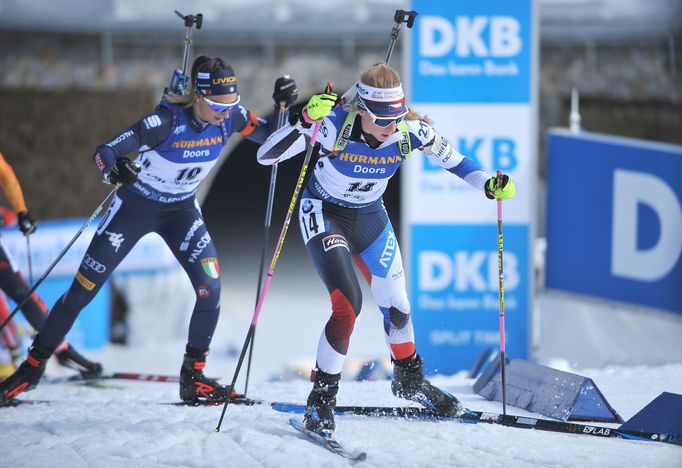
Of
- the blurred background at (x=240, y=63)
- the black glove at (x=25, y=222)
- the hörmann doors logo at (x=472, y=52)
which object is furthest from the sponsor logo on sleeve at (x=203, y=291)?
the blurred background at (x=240, y=63)

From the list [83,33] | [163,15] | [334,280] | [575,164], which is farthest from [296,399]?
[83,33]

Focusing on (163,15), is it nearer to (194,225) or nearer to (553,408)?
(194,225)

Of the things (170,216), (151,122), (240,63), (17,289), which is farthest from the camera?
Result: (240,63)

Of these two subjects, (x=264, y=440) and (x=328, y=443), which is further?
(x=264, y=440)

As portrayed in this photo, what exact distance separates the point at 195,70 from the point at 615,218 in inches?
192

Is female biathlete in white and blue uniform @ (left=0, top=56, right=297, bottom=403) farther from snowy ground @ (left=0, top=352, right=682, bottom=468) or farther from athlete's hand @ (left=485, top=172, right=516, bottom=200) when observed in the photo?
athlete's hand @ (left=485, top=172, right=516, bottom=200)

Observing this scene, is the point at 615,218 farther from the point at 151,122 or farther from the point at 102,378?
the point at 151,122

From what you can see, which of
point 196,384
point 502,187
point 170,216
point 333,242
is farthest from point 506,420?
point 170,216

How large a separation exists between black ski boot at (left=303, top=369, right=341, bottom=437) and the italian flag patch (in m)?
1.10

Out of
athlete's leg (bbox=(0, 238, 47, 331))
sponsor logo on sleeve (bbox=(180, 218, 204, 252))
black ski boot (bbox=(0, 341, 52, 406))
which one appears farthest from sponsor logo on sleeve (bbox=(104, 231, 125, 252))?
athlete's leg (bbox=(0, 238, 47, 331))

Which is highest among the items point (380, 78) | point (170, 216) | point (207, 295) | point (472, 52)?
point (472, 52)

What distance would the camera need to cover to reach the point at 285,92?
20.1 feet

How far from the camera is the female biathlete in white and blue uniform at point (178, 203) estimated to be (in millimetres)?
5605

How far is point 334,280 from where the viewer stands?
506cm
